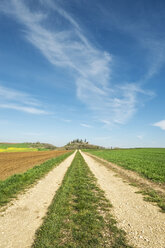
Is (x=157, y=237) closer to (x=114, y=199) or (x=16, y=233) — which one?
(x=114, y=199)

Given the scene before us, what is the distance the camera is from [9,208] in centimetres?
731

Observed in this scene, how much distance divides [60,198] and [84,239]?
13.0ft

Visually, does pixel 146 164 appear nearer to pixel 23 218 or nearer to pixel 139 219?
pixel 139 219

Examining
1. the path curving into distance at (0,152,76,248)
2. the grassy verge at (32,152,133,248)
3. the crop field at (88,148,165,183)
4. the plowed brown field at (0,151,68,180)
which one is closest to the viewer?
the grassy verge at (32,152,133,248)

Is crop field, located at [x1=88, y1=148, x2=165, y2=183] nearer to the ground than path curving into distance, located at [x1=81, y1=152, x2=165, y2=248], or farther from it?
farther from it

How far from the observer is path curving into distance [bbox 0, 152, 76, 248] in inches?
186

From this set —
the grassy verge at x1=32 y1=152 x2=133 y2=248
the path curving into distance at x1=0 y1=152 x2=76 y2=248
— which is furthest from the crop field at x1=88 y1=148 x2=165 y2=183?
the path curving into distance at x1=0 y1=152 x2=76 y2=248

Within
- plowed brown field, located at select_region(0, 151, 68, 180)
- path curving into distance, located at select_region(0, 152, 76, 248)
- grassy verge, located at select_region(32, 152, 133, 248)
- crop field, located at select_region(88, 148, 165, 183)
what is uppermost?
crop field, located at select_region(88, 148, 165, 183)

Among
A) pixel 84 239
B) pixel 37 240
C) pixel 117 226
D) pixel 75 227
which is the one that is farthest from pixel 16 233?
pixel 117 226

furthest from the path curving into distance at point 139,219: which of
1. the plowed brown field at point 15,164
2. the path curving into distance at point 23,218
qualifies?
the plowed brown field at point 15,164

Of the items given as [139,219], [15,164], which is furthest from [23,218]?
[15,164]

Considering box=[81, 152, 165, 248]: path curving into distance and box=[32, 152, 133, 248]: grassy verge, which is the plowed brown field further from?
box=[81, 152, 165, 248]: path curving into distance

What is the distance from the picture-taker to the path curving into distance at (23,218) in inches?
186

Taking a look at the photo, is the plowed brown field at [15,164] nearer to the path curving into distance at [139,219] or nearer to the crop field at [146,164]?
the path curving into distance at [139,219]
